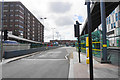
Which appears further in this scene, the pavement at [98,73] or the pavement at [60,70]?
the pavement at [60,70]

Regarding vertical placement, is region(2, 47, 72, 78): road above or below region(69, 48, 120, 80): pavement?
below

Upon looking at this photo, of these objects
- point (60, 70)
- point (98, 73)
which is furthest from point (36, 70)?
point (98, 73)

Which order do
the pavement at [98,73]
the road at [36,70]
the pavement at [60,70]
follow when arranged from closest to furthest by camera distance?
the pavement at [98,73]
the pavement at [60,70]
the road at [36,70]

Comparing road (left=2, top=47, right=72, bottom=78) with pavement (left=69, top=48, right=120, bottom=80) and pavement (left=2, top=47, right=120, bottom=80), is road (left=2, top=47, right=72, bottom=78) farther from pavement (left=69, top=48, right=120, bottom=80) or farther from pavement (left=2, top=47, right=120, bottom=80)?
pavement (left=69, top=48, right=120, bottom=80)

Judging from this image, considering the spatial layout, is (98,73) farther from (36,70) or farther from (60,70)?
(36,70)

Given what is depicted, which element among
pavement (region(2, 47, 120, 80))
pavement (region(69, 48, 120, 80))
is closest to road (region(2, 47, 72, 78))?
pavement (region(2, 47, 120, 80))

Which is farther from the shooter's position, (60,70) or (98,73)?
(60,70)

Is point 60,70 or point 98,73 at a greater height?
point 98,73

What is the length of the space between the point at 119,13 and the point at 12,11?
56.6 meters

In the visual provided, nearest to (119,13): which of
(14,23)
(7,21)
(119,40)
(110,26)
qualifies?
(110,26)

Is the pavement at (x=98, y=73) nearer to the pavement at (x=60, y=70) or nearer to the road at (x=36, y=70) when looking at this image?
the pavement at (x=60, y=70)

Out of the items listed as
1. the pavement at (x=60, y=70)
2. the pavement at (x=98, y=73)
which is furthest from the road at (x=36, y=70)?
the pavement at (x=98, y=73)

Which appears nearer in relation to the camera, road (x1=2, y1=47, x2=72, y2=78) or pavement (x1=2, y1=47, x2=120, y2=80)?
pavement (x1=2, y1=47, x2=120, y2=80)

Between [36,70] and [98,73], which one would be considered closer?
[98,73]
